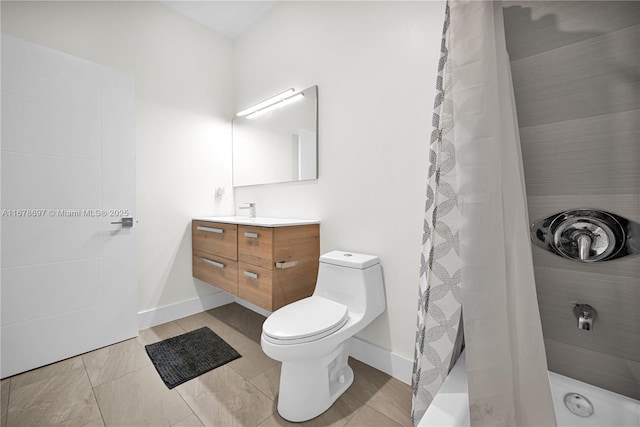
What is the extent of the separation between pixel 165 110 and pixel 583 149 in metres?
2.68

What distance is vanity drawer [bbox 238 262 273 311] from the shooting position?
65.5 inches

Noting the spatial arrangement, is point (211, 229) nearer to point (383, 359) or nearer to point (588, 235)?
point (383, 359)

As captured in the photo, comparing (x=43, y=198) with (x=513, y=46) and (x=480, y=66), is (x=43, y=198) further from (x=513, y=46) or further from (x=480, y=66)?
(x=513, y=46)

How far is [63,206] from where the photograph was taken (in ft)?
5.62

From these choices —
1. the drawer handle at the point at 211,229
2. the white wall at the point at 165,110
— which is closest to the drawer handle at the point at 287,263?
the drawer handle at the point at 211,229

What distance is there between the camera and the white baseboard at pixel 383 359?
4.91 ft

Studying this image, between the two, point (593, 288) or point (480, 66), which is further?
point (593, 288)

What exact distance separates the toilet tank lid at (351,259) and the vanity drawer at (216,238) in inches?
28.5

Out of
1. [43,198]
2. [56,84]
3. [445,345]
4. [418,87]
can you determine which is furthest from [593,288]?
[56,84]

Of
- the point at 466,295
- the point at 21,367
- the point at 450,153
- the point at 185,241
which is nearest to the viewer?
the point at 466,295

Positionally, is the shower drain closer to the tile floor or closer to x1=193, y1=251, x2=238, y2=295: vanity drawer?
the tile floor

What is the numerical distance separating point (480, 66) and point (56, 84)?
235cm

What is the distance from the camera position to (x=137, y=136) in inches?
83.6

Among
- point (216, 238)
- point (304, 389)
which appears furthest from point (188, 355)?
point (304, 389)
